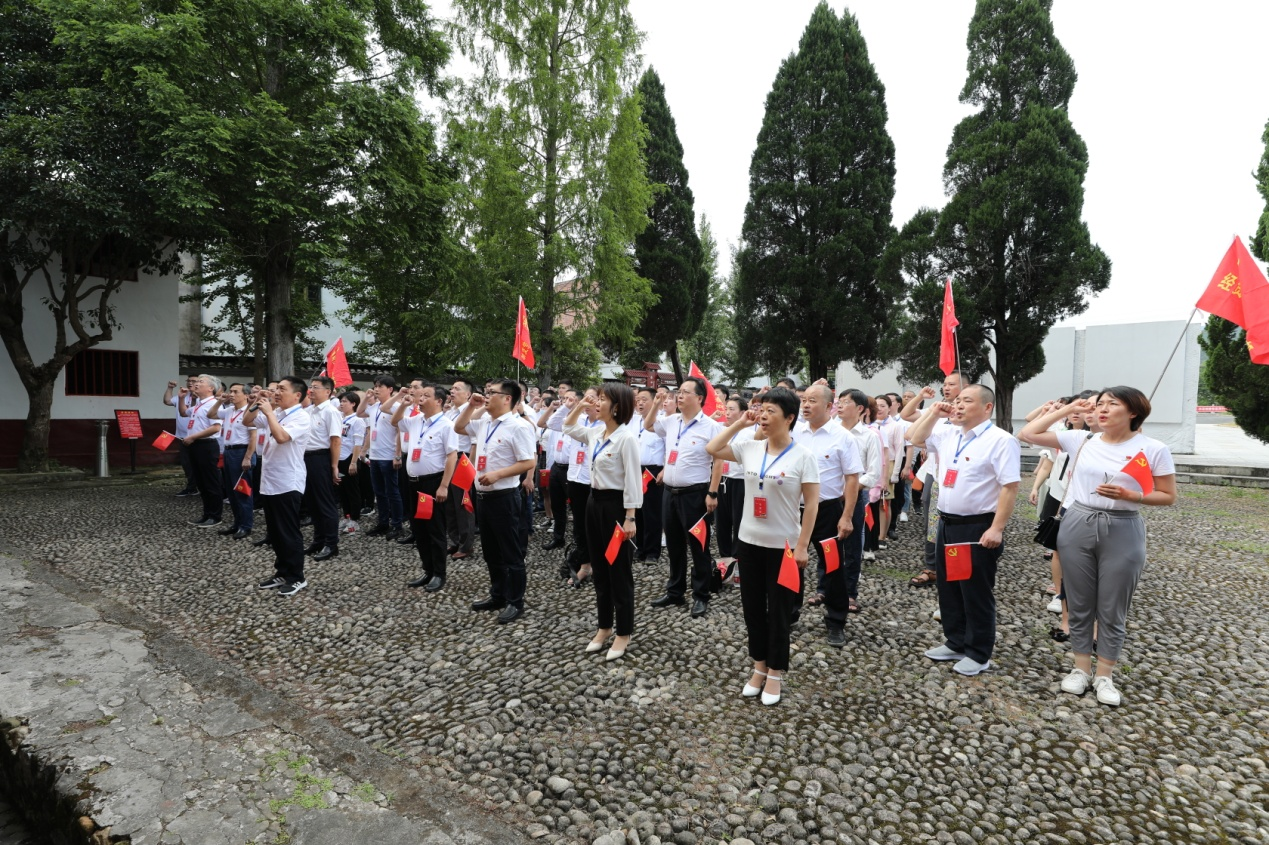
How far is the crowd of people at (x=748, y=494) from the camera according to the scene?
12.7 ft

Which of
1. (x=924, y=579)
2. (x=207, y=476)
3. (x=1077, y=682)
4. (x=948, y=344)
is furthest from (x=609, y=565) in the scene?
(x=207, y=476)

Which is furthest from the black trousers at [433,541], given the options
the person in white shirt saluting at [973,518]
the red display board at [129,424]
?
the red display board at [129,424]

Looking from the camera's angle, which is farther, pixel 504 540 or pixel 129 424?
pixel 129 424

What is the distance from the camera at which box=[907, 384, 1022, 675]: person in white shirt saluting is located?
425 cm

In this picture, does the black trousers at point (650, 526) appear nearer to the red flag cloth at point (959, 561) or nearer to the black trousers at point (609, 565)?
the black trousers at point (609, 565)

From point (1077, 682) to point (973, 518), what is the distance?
1110 mm

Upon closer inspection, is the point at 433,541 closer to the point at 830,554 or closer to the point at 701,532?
the point at 701,532

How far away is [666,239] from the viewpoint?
28109 mm

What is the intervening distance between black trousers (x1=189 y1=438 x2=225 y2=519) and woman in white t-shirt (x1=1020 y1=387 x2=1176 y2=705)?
10.2 metres

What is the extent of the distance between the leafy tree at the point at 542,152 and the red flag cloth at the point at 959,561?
49.8 feet

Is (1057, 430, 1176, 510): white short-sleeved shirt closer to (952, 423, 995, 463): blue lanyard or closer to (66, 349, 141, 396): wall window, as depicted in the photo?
(952, 423, 995, 463): blue lanyard

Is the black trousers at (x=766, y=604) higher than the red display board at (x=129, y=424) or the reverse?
the reverse

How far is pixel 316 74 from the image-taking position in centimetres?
1421

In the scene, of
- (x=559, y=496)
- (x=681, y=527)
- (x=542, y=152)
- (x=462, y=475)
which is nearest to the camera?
(x=681, y=527)
